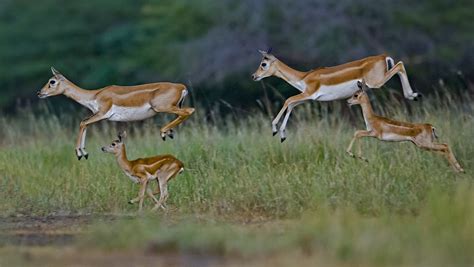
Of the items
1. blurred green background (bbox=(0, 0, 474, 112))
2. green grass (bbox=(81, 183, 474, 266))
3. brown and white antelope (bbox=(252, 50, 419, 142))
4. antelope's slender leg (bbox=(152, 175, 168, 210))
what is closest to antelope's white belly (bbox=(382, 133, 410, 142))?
brown and white antelope (bbox=(252, 50, 419, 142))

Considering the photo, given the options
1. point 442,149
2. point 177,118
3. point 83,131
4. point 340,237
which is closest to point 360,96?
point 442,149

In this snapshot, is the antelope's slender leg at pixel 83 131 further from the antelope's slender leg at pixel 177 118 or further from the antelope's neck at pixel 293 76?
the antelope's neck at pixel 293 76

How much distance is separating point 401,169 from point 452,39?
11839 millimetres

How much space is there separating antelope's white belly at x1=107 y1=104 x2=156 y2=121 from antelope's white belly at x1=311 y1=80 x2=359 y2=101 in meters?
1.53

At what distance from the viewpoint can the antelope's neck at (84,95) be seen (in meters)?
10.9

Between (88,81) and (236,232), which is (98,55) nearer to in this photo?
(88,81)

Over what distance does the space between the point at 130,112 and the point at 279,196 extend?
5.25 feet

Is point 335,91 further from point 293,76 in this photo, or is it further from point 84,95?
point 84,95

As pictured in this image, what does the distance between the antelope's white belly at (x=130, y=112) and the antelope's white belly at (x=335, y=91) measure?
5.02 feet

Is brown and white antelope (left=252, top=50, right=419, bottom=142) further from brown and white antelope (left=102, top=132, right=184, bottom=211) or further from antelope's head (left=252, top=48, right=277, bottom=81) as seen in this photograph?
brown and white antelope (left=102, top=132, right=184, bottom=211)

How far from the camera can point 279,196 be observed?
1098 centimetres

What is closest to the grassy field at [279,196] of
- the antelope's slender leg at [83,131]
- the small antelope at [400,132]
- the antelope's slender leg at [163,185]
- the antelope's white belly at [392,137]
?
the antelope's slender leg at [163,185]

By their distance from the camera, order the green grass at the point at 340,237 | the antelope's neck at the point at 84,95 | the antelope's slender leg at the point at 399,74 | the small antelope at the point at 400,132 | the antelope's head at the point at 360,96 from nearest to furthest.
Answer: the green grass at the point at 340,237
the antelope's slender leg at the point at 399,74
the small antelope at the point at 400,132
the antelope's head at the point at 360,96
the antelope's neck at the point at 84,95

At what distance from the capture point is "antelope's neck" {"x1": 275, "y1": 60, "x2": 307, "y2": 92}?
34.8 ft
